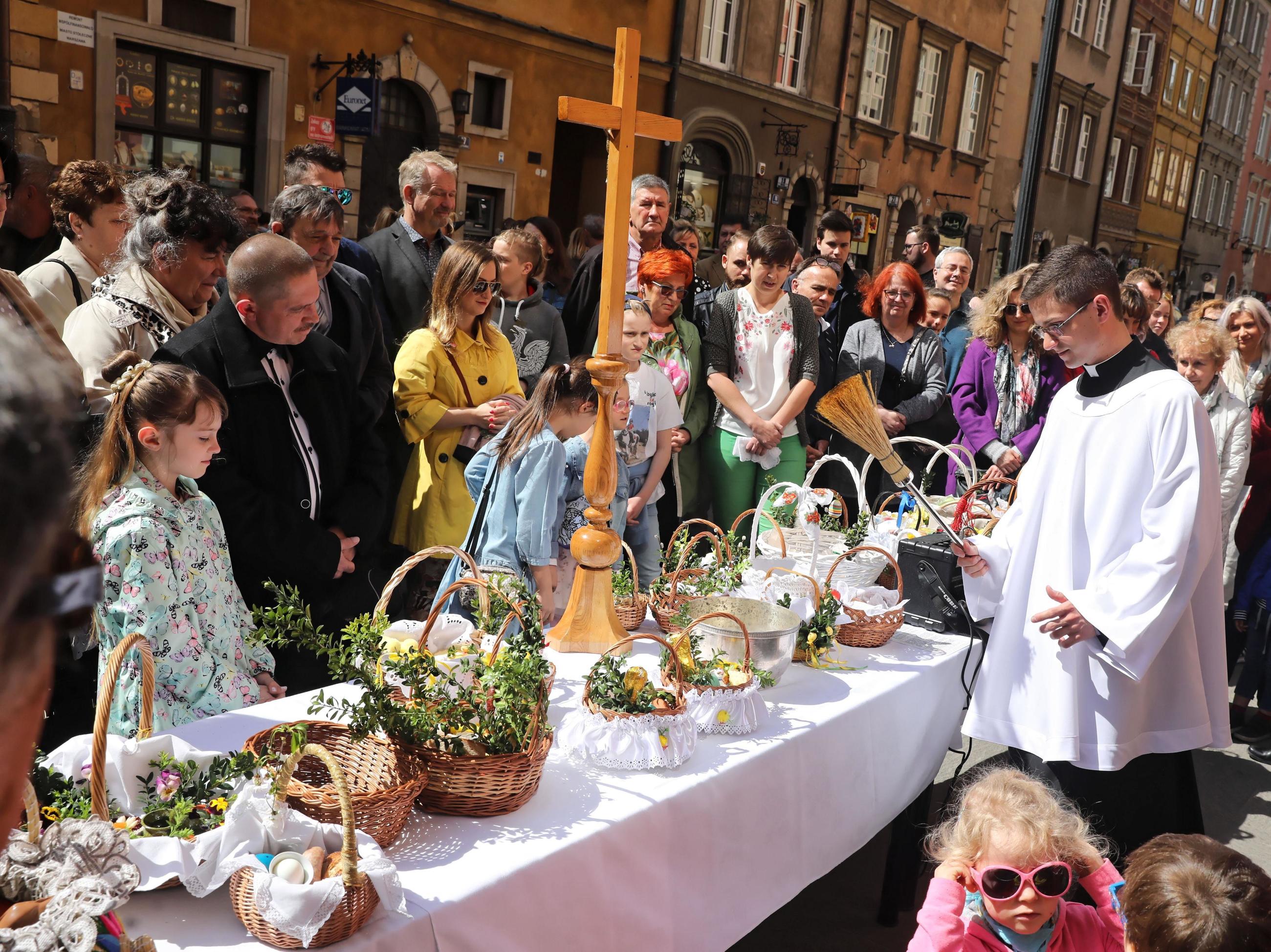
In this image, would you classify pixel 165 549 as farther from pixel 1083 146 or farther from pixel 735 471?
pixel 1083 146

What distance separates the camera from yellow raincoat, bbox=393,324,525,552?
4.03 metres

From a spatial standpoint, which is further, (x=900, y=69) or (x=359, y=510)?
(x=900, y=69)

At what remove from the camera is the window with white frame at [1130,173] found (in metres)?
30.2

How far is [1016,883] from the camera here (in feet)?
6.42

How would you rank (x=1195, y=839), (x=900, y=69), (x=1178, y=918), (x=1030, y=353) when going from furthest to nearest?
1. (x=900, y=69)
2. (x=1030, y=353)
3. (x=1195, y=839)
4. (x=1178, y=918)

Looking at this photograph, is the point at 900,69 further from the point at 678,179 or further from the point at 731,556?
Result: the point at 731,556

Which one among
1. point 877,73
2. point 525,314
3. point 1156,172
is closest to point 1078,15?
point 1156,172

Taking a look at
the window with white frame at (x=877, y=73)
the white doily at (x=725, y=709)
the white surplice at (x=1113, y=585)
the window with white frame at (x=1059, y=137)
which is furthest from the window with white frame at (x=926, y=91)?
the white doily at (x=725, y=709)

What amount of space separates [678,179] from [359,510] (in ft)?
42.8

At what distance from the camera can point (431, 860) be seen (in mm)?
1724

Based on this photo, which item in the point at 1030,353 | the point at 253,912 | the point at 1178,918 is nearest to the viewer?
the point at 253,912

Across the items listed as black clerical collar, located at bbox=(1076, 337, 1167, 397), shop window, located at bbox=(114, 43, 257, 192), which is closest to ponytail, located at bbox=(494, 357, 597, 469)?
black clerical collar, located at bbox=(1076, 337, 1167, 397)

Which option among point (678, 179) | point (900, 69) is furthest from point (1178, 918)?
point (900, 69)

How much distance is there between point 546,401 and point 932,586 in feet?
4.36
